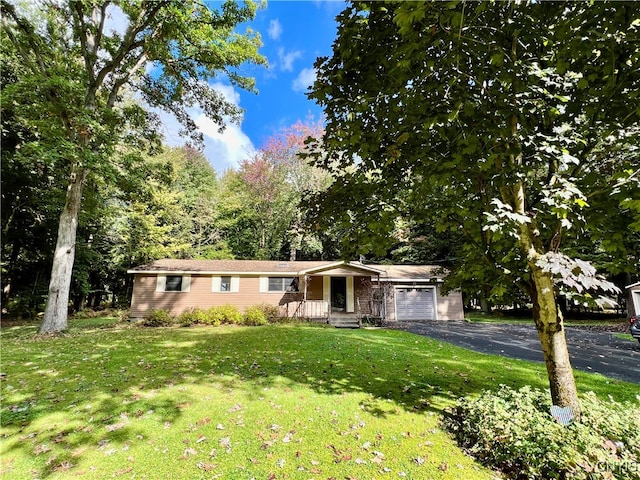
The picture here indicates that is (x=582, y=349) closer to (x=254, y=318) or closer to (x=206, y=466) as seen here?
(x=206, y=466)

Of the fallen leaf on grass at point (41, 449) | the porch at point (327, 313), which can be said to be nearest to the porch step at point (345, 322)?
the porch at point (327, 313)

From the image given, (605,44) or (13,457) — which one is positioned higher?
(605,44)

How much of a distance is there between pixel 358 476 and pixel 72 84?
13.0 metres

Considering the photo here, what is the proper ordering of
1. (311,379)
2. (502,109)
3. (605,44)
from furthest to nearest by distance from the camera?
(311,379), (502,109), (605,44)

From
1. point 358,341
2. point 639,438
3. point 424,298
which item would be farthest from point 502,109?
point 424,298

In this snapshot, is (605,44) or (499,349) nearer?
(605,44)

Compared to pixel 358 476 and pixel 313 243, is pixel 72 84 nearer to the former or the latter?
pixel 358 476

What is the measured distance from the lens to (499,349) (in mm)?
9445

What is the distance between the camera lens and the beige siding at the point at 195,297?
16844 millimetres

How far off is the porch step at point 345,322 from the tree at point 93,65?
11235 mm

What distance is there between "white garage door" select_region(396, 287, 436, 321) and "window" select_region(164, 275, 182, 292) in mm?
12842

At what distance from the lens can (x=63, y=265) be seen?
11273 mm

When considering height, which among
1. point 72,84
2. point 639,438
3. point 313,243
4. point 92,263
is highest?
point 72,84

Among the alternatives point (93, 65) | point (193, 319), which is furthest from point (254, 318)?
point (93, 65)
